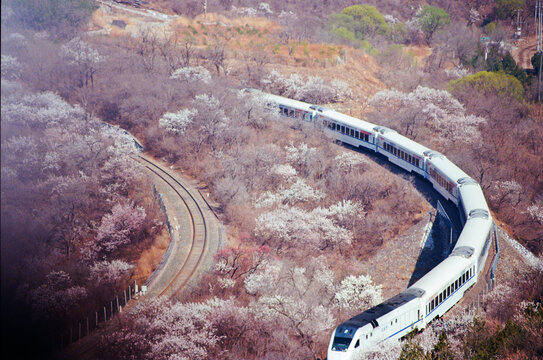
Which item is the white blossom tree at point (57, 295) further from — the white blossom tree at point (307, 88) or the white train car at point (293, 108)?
the white blossom tree at point (307, 88)

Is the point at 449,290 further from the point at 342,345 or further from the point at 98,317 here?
the point at 98,317

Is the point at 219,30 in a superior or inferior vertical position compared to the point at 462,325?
superior

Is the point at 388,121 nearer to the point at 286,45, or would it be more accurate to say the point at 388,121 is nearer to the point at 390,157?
the point at 390,157

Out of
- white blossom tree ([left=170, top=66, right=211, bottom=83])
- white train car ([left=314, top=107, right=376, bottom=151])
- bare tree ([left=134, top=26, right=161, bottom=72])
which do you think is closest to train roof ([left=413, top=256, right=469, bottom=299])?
white train car ([left=314, top=107, right=376, bottom=151])

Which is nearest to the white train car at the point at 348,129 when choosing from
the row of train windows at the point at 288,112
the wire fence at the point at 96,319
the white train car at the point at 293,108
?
the white train car at the point at 293,108

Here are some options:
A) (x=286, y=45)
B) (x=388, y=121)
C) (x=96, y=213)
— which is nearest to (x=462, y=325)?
(x=96, y=213)

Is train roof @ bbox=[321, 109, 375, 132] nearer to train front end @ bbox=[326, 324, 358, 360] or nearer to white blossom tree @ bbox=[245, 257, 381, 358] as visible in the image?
white blossom tree @ bbox=[245, 257, 381, 358]
